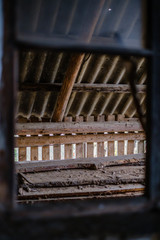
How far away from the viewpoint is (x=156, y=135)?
1.22m

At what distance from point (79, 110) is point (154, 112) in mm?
Answer: 4705

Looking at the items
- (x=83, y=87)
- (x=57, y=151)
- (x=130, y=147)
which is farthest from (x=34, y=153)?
(x=130, y=147)

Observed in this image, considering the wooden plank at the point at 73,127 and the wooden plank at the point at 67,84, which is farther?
the wooden plank at the point at 73,127

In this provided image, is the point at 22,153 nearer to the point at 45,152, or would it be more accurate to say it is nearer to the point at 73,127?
the point at 45,152

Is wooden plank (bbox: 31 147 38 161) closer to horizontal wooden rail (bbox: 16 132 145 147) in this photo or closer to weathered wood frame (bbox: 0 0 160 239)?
→ horizontal wooden rail (bbox: 16 132 145 147)

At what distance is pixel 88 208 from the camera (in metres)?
1.14

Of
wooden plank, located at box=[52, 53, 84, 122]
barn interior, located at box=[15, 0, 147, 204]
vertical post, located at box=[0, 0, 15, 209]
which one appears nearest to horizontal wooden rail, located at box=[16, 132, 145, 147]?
barn interior, located at box=[15, 0, 147, 204]

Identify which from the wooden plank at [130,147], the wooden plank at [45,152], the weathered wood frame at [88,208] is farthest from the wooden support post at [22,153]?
the weathered wood frame at [88,208]

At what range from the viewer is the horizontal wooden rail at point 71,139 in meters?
5.90

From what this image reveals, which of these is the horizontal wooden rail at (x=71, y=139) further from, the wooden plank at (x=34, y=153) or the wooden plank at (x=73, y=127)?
the wooden plank at (x=73, y=127)

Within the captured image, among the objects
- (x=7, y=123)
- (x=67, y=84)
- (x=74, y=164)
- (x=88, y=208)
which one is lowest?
(x=74, y=164)

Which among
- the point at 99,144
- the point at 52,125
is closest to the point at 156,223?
the point at 52,125

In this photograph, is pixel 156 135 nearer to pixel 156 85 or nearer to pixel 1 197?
pixel 156 85

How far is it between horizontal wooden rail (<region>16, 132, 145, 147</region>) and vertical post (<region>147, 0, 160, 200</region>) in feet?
16.0
